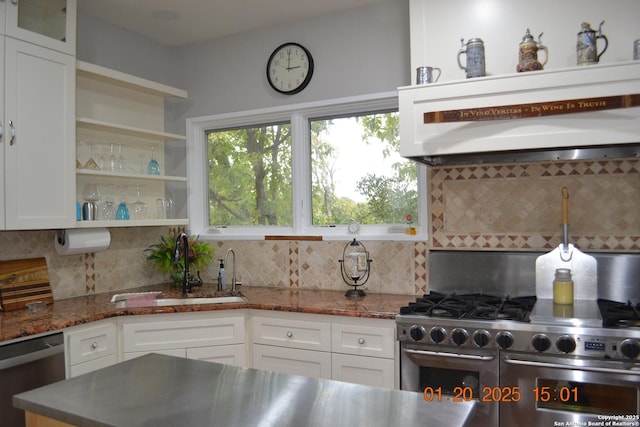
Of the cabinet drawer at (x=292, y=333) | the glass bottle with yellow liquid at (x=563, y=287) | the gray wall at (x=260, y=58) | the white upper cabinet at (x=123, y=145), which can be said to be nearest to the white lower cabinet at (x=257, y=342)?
the cabinet drawer at (x=292, y=333)

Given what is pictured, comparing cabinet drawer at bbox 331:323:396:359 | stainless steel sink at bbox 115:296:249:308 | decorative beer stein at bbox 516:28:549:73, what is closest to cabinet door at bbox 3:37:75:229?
stainless steel sink at bbox 115:296:249:308

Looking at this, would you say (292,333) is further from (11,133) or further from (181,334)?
(11,133)

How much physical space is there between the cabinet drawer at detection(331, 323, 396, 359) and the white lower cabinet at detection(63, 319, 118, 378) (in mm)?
1197

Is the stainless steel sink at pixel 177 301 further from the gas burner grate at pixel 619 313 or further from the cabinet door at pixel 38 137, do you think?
the gas burner grate at pixel 619 313

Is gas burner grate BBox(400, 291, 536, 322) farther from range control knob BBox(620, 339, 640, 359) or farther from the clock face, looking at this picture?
the clock face

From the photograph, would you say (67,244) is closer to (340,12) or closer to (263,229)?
(263,229)

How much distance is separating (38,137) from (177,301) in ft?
3.94

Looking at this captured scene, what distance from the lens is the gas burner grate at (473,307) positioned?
2.28 metres

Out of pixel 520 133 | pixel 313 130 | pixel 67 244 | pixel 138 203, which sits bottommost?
pixel 67 244

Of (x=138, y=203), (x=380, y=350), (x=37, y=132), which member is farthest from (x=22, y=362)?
(x=380, y=350)

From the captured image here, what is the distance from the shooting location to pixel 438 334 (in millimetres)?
2273

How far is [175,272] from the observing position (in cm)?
356

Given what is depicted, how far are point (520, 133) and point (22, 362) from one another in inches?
97.5

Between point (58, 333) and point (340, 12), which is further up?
point (340, 12)
